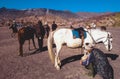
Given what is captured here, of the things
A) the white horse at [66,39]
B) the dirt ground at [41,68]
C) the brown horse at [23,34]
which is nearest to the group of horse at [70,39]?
the white horse at [66,39]

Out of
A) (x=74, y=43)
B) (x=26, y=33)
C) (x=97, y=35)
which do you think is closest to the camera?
(x=74, y=43)

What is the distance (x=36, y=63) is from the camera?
40.1 ft

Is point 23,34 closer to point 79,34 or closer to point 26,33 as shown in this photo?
point 26,33

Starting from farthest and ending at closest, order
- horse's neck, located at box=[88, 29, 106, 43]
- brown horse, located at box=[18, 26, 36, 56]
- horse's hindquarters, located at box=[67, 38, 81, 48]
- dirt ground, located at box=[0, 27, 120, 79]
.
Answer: brown horse, located at box=[18, 26, 36, 56] < horse's neck, located at box=[88, 29, 106, 43] < horse's hindquarters, located at box=[67, 38, 81, 48] < dirt ground, located at box=[0, 27, 120, 79]

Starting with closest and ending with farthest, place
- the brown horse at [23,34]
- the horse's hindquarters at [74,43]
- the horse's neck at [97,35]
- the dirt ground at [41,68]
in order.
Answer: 1. the dirt ground at [41,68]
2. the horse's hindquarters at [74,43]
3. the horse's neck at [97,35]
4. the brown horse at [23,34]

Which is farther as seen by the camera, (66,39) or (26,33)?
(26,33)

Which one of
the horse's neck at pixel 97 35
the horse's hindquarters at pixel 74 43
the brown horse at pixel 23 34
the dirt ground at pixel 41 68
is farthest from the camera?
the brown horse at pixel 23 34

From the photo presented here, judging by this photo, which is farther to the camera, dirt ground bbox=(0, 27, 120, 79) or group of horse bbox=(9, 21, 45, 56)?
group of horse bbox=(9, 21, 45, 56)

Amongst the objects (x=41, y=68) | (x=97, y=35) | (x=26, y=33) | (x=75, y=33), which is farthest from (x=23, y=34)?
(x=97, y=35)

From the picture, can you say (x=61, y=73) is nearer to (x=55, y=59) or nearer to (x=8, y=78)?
(x=55, y=59)

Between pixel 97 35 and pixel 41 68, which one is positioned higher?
pixel 97 35

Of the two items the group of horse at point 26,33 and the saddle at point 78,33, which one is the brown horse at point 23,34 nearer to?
the group of horse at point 26,33

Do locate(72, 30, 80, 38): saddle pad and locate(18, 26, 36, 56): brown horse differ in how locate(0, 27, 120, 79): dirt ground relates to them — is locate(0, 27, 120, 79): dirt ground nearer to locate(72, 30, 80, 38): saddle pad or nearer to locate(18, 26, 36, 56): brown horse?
locate(18, 26, 36, 56): brown horse

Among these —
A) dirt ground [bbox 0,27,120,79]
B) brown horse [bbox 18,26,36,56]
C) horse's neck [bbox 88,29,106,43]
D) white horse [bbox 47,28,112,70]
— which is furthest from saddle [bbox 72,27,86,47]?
brown horse [bbox 18,26,36,56]
